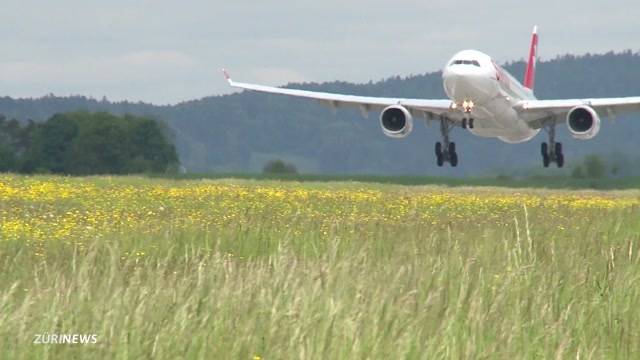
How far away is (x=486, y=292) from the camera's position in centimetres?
844

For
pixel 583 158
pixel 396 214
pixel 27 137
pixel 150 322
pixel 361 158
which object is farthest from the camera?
pixel 361 158

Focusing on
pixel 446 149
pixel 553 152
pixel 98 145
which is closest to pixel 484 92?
pixel 446 149

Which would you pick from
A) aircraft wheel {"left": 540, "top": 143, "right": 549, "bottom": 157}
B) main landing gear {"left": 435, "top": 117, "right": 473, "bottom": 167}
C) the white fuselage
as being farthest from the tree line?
the white fuselage

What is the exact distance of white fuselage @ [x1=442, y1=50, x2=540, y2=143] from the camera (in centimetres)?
4019

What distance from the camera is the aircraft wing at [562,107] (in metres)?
44.7

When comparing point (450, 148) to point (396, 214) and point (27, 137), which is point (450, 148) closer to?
point (396, 214)

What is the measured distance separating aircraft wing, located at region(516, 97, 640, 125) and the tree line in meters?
20.4

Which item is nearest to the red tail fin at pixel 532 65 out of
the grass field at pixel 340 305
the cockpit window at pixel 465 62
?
the cockpit window at pixel 465 62

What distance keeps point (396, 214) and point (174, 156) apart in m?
45.7

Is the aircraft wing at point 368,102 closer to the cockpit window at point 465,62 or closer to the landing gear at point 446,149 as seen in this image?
the landing gear at point 446,149

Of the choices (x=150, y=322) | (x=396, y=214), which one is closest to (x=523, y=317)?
(x=150, y=322)

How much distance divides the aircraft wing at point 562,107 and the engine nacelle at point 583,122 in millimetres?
361

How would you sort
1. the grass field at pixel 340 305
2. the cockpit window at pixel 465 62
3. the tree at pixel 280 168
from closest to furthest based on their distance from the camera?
the grass field at pixel 340 305 → the cockpit window at pixel 465 62 → the tree at pixel 280 168

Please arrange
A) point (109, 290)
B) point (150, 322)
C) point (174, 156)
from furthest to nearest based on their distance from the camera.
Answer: point (174, 156) < point (109, 290) < point (150, 322)
